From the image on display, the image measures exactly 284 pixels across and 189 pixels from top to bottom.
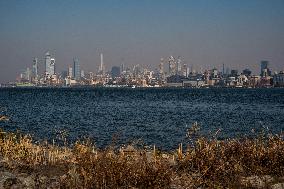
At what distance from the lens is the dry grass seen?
35.2 feet

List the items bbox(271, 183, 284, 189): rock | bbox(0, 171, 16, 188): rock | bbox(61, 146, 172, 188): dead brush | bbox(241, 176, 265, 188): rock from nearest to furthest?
bbox(61, 146, 172, 188): dead brush, bbox(0, 171, 16, 188): rock, bbox(271, 183, 284, 189): rock, bbox(241, 176, 265, 188): rock

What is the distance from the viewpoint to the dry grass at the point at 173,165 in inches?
422

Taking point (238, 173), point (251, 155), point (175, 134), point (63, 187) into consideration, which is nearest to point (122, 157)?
point (63, 187)

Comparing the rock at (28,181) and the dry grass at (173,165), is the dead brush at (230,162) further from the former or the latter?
the rock at (28,181)

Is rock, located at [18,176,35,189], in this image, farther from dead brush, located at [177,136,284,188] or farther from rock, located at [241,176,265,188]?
rock, located at [241,176,265,188]

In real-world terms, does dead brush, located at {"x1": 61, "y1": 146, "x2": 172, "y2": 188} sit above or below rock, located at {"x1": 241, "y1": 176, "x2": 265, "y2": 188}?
above

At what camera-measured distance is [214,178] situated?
11719mm

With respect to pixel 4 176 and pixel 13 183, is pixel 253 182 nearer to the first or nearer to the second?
pixel 13 183

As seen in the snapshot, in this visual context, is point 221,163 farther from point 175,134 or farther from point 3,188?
point 175,134

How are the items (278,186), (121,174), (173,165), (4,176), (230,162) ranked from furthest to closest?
(173,165), (230,162), (4,176), (278,186), (121,174)

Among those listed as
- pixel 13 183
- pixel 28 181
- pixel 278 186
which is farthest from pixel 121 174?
pixel 278 186

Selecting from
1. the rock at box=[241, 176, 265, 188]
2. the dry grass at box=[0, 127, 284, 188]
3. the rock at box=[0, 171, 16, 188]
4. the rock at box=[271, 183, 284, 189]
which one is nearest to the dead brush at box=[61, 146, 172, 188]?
the dry grass at box=[0, 127, 284, 188]

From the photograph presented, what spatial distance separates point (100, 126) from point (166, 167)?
35192 millimetres

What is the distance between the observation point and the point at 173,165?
45.3ft
